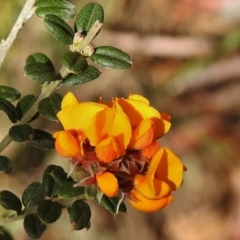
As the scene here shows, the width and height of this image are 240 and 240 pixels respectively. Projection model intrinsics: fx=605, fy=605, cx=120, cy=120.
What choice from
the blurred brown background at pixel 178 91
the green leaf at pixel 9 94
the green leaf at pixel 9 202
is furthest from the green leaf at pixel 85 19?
the blurred brown background at pixel 178 91

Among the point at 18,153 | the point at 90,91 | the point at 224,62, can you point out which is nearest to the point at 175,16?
the point at 224,62

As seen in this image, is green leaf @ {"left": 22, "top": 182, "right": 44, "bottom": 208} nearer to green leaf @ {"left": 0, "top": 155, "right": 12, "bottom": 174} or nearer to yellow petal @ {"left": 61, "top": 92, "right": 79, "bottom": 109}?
green leaf @ {"left": 0, "top": 155, "right": 12, "bottom": 174}

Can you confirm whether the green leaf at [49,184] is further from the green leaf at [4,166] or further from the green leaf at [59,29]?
the green leaf at [59,29]

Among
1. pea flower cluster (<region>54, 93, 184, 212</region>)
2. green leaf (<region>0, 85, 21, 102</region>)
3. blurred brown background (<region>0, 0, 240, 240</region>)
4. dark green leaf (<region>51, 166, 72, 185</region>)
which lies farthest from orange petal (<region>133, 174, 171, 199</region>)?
blurred brown background (<region>0, 0, 240, 240</region>)

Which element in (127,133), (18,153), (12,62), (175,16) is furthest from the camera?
(175,16)

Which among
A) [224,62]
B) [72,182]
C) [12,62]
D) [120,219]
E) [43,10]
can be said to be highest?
[43,10]

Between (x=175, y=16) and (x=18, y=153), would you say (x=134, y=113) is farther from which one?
(x=175, y=16)
